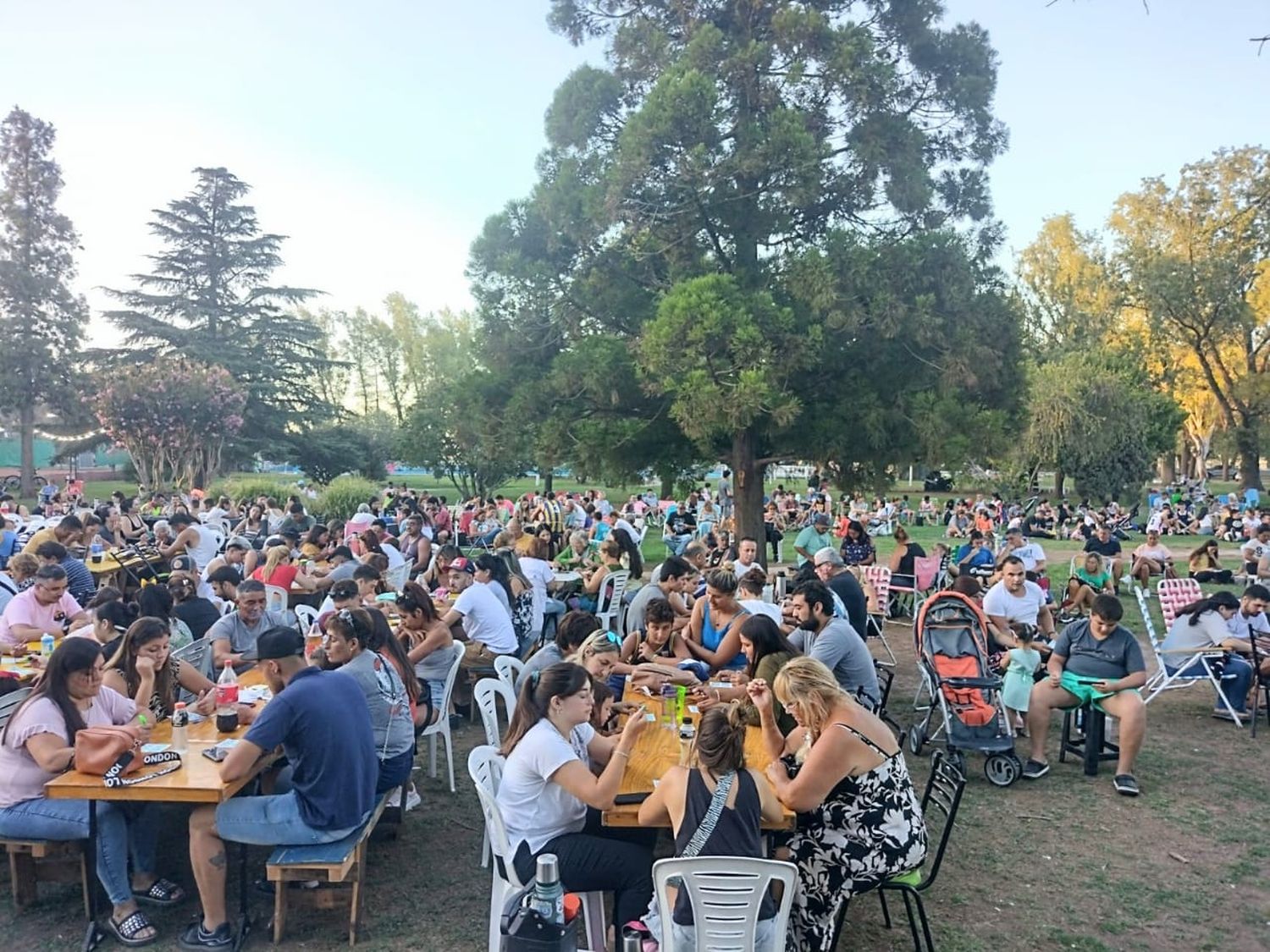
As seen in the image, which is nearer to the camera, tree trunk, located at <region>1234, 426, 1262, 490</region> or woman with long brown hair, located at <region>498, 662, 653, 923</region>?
woman with long brown hair, located at <region>498, 662, 653, 923</region>

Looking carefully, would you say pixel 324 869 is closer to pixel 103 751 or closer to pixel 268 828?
pixel 268 828

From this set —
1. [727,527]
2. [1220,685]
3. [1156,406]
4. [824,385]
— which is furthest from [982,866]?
[1156,406]

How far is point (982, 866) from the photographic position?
5.17 meters

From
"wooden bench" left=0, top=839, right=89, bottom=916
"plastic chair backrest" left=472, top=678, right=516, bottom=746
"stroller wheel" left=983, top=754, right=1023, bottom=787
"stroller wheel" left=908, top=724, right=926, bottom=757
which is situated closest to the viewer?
"wooden bench" left=0, top=839, right=89, bottom=916

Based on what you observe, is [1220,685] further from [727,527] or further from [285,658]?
[727,527]

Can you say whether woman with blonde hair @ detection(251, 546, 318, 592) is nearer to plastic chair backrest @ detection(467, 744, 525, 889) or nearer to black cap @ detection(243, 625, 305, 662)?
black cap @ detection(243, 625, 305, 662)

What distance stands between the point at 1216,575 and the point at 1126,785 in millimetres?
11837

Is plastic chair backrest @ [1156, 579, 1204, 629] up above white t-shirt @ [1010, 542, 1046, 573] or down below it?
below

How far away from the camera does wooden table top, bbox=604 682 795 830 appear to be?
12.5 feet

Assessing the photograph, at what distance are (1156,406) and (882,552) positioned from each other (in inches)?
757

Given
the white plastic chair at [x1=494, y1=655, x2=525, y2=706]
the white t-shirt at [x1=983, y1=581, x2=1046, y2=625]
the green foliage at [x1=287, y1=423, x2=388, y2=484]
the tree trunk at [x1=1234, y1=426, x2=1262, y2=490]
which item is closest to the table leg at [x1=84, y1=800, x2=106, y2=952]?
the white plastic chair at [x1=494, y1=655, x2=525, y2=706]

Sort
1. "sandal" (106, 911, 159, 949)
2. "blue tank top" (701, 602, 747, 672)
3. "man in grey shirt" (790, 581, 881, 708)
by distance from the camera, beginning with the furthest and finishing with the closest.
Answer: "blue tank top" (701, 602, 747, 672)
"man in grey shirt" (790, 581, 881, 708)
"sandal" (106, 911, 159, 949)

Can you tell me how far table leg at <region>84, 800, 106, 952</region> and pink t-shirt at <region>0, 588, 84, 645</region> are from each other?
3.15 meters

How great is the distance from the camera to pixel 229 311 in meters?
42.4
